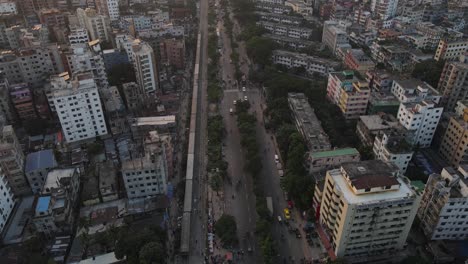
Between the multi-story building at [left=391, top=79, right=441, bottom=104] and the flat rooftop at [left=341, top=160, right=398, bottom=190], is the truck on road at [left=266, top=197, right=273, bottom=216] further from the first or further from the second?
the multi-story building at [left=391, top=79, right=441, bottom=104]

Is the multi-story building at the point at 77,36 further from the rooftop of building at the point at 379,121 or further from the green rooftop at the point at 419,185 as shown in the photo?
the green rooftop at the point at 419,185

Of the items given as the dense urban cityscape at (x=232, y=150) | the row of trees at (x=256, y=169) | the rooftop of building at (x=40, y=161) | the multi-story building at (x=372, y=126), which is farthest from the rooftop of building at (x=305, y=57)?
the rooftop of building at (x=40, y=161)

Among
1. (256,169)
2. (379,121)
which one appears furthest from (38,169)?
(379,121)

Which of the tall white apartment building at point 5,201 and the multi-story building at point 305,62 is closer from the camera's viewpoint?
the tall white apartment building at point 5,201

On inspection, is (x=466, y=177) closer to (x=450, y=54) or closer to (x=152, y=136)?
(x=152, y=136)

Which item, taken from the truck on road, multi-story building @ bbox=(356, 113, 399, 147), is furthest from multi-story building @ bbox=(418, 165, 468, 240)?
the truck on road

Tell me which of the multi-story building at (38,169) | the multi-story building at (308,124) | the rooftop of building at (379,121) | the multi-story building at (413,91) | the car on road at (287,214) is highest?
the multi-story building at (413,91)

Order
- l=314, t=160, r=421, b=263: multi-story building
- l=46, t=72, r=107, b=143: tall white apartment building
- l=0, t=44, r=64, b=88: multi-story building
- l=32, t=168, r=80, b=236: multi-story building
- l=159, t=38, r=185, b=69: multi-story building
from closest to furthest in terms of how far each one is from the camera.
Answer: l=314, t=160, r=421, b=263: multi-story building < l=32, t=168, r=80, b=236: multi-story building < l=46, t=72, r=107, b=143: tall white apartment building < l=0, t=44, r=64, b=88: multi-story building < l=159, t=38, r=185, b=69: multi-story building

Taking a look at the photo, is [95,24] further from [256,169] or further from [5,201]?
[256,169]
